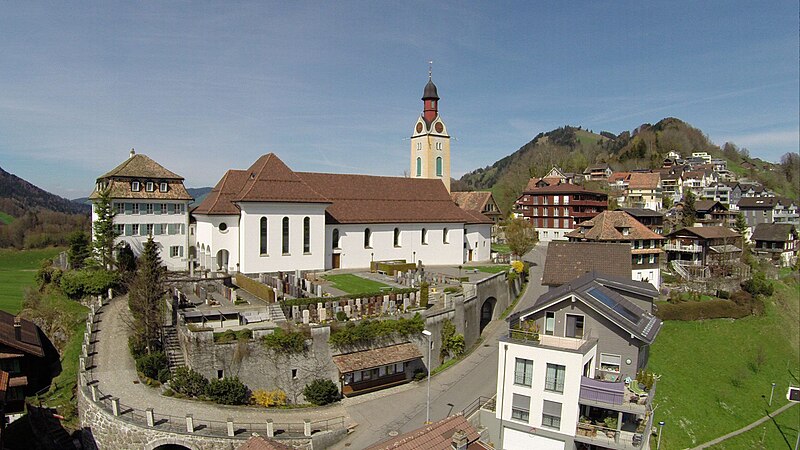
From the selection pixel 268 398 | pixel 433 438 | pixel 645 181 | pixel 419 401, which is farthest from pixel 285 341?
pixel 645 181

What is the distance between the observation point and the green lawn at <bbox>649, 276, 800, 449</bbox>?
93.9 ft

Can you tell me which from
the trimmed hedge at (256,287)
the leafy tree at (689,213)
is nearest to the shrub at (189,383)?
the trimmed hedge at (256,287)

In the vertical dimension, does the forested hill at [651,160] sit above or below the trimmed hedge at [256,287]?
above

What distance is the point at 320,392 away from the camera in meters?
25.9

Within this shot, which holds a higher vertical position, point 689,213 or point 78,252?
point 689,213

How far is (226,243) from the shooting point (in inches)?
1615

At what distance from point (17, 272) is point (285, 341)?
41.2 meters

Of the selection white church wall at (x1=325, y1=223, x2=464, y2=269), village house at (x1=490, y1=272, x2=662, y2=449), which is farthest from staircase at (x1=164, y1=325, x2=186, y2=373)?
white church wall at (x1=325, y1=223, x2=464, y2=269)

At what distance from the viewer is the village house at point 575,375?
1964 centimetres

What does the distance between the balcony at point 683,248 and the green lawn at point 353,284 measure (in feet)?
114

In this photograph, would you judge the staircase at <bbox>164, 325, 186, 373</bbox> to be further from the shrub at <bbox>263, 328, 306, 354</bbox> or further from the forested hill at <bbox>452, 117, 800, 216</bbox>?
the forested hill at <bbox>452, 117, 800, 216</bbox>

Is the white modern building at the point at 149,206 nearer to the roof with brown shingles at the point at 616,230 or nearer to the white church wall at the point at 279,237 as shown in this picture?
the white church wall at the point at 279,237

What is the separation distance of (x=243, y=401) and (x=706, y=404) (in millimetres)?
27503

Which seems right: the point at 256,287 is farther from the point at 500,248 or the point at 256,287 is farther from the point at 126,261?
the point at 500,248
